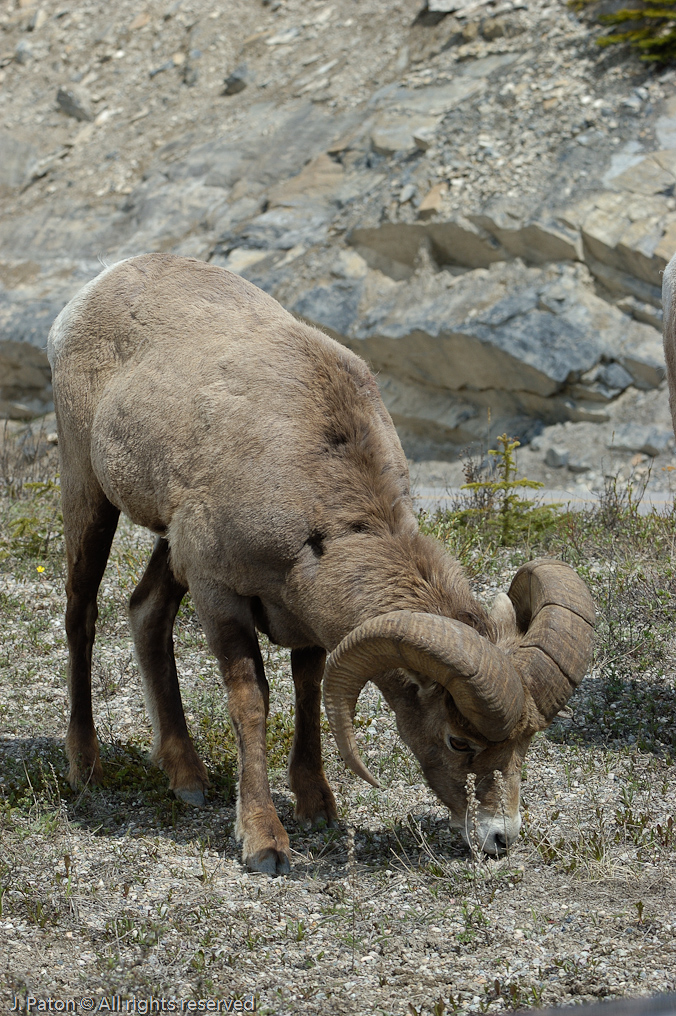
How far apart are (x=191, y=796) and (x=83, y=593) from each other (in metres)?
A: 1.33

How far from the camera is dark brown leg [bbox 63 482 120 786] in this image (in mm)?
5551

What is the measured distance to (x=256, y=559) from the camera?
4512 mm

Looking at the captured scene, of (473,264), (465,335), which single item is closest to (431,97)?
(473,264)

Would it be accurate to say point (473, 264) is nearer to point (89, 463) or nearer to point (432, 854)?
point (89, 463)

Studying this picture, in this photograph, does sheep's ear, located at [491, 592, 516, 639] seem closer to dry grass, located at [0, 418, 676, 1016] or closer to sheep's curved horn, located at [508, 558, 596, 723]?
sheep's curved horn, located at [508, 558, 596, 723]

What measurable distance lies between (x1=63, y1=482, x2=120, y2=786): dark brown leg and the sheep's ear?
2.32 metres

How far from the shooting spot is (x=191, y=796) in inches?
208

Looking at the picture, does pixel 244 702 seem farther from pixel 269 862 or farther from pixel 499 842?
pixel 499 842

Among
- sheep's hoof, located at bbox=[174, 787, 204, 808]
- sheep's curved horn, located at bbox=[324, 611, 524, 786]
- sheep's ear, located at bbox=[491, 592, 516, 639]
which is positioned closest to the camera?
sheep's curved horn, located at bbox=[324, 611, 524, 786]

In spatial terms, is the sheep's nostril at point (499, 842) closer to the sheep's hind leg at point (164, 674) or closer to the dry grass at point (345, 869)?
the dry grass at point (345, 869)

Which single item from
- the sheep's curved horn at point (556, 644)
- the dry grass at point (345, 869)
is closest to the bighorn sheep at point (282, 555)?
the sheep's curved horn at point (556, 644)

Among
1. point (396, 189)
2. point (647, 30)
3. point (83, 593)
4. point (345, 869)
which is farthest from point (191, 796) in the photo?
point (647, 30)

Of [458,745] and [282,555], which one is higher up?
[282,555]

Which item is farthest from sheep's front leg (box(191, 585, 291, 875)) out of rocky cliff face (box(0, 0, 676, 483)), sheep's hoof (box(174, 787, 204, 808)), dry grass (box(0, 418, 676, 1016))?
rocky cliff face (box(0, 0, 676, 483))
